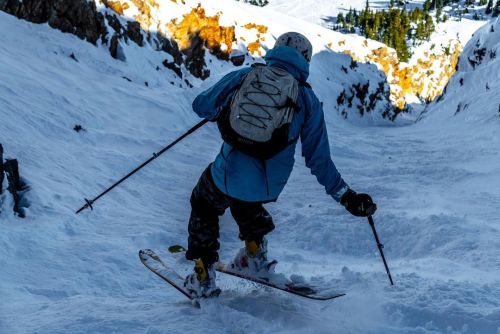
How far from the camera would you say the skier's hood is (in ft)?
10.9

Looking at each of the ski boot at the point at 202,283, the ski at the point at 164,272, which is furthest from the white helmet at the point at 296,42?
the ski at the point at 164,272

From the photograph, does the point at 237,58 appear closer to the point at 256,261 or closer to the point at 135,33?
the point at 135,33

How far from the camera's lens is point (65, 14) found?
63.0 ft

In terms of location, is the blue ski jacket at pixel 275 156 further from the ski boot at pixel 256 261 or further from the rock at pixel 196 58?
the rock at pixel 196 58

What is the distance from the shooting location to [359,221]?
758 cm

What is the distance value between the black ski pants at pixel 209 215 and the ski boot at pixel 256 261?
13.3 inches

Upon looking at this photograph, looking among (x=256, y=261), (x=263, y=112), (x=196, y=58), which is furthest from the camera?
(x=196, y=58)

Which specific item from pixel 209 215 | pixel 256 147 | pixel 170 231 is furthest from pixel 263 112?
pixel 170 231

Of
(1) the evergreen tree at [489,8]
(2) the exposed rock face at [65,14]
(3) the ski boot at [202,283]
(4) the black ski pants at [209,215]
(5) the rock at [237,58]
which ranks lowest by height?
(5) the rock at [237,58]

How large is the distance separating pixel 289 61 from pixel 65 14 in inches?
732

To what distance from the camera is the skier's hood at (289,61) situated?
10.9 ft

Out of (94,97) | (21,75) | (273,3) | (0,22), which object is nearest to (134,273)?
(21,75)

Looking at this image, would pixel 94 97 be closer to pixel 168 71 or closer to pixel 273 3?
pixel 168 71

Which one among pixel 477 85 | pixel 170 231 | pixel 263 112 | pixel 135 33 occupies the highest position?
pixel 263 112
